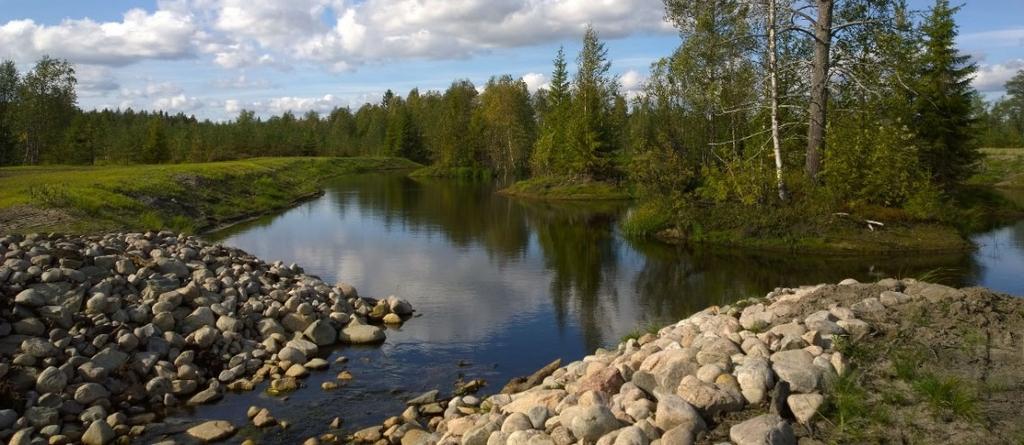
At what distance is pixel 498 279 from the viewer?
21.9 metres

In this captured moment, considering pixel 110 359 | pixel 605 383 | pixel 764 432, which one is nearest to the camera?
pixel 764 432

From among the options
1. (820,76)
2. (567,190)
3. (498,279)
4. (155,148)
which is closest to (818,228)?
(820,76)

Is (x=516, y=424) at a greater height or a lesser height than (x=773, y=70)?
lesser

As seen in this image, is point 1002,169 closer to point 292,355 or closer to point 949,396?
point 949,396

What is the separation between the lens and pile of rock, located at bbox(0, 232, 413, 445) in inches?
A: 436

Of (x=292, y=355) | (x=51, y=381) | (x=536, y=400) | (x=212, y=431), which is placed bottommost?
(x=212, y=431)

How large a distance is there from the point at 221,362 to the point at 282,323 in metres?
2.45

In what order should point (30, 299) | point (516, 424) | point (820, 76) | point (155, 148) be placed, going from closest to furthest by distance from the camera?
point (516, 424) → point (30, 299) → point (820, 76) → point (155, 148)

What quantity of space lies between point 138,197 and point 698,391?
2934 centimetres

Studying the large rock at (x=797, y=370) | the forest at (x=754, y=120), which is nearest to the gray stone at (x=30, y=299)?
the large rock at (x=797, y=370)

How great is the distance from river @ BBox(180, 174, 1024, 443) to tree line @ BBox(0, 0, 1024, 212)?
335cm

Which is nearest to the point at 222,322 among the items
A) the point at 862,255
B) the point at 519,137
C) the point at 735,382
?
the point at 735,382

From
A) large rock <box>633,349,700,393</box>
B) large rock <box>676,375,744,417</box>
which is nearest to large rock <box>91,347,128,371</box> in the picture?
large rock <box>633,349,700,393</box>

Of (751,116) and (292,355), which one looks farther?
(751,116)
